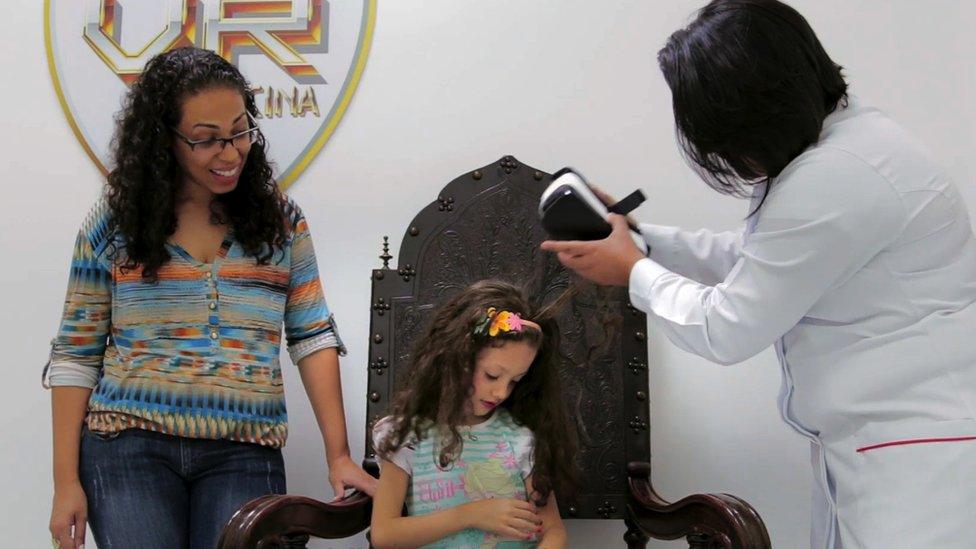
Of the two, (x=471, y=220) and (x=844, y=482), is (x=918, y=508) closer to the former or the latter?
(x=844, y=482)

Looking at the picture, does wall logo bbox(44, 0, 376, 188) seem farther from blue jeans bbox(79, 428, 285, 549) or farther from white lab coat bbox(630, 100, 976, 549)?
white lab coat bbox(630, 100, 976, 549)

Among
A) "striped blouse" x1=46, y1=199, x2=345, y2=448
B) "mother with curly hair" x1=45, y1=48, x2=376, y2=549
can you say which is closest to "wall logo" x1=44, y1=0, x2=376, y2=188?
"mother with curly hair" x1=45, y1=48, x2=376, y2=549

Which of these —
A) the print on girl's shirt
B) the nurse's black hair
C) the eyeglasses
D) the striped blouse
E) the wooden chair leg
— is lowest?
the wooden chair leg

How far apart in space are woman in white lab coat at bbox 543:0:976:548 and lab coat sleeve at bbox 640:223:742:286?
33 centimetres

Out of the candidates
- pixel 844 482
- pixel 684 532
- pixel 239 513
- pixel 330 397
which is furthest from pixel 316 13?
pixel 844 482

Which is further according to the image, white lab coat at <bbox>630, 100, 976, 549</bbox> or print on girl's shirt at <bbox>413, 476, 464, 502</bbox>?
print on girl's shirt at <bbox>413, 476, 464, 502</bbox>

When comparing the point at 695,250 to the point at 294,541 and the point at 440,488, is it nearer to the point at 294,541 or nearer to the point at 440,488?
the point at 440,488

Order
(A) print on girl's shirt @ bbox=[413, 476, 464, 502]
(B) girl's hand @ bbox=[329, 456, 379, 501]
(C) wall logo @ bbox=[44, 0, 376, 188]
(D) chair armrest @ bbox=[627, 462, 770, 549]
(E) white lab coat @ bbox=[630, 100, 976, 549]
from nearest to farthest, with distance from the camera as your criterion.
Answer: (E) white lab coat @ bbox=[630, 100, 976, 549] → (D) chair armrest @ bbox=[627, 462, 770, 549] → (A) print on girl's shirt @ bbox=[413, 476, 464, 502] → (B) girl's hand @ bbox=[329, 456, 379, 501] → (C) wall logo @ bbox=[44, 0, 376, 188]

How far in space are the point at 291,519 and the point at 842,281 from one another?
4.04 feet

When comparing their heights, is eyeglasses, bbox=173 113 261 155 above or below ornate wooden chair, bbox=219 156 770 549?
above

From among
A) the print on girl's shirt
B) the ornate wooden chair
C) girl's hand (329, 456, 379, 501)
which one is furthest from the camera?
the ornate wooden chair

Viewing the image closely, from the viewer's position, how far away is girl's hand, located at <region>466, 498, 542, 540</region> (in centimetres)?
222

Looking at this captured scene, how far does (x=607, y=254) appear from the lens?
2.07 meters

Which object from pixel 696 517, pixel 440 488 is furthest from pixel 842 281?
pixel 440 488
